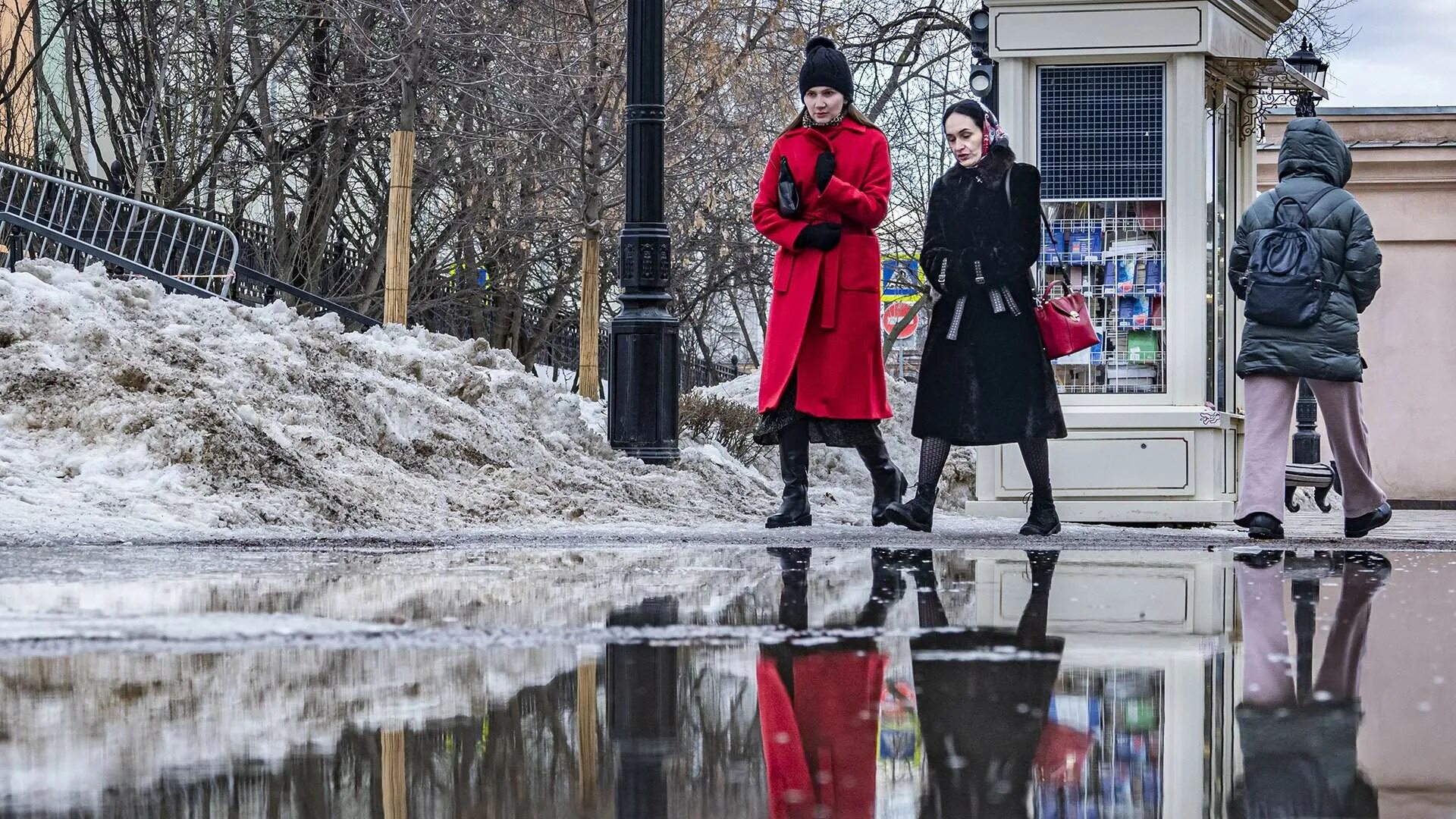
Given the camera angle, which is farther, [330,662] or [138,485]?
[138,485]

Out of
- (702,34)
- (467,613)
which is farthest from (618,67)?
(467,613)

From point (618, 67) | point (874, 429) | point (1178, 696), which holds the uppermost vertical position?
point (618, 67)

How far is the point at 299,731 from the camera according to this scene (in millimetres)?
3445

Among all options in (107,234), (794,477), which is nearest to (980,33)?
(794,477)

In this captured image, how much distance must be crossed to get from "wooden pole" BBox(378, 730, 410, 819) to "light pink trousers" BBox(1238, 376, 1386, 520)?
655 cm

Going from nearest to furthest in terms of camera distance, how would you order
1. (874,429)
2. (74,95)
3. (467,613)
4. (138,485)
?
(467,613), (138,485), (874,429), (74,95)

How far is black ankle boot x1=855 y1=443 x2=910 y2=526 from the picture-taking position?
30.7ft

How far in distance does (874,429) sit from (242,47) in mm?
18224

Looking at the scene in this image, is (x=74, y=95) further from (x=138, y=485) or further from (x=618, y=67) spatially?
(x=138, y=485)

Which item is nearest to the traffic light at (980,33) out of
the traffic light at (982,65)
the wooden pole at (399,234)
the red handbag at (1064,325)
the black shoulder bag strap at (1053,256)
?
the traffic light at (982,65)

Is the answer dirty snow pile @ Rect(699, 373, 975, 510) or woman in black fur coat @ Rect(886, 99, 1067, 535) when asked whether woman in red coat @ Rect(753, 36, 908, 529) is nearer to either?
woman in black fur coat @ Rect(886, 99, 1067, 535)

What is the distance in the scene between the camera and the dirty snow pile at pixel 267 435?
871cm

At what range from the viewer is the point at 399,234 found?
16.2m

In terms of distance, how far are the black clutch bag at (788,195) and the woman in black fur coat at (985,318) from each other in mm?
659
